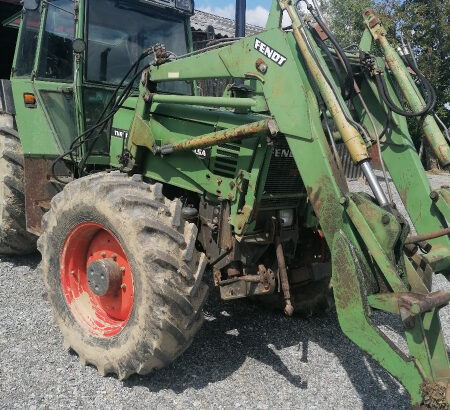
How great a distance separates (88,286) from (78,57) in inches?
77.6

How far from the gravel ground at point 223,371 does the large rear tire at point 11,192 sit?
0.91m

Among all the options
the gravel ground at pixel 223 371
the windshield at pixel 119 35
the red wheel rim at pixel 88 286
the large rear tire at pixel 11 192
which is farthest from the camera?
the large rear tire at pixel 11 192

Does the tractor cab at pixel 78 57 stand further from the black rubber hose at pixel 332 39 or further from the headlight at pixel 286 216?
the black rubber hose at pixel 332 39

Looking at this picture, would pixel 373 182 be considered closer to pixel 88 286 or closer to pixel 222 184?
pixel 222 184

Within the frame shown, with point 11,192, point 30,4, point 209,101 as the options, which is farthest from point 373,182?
point 11,192

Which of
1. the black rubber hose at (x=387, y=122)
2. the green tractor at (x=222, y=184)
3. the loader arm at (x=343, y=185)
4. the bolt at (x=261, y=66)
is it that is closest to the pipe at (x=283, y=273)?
the green tractor at (x=222, y=184)

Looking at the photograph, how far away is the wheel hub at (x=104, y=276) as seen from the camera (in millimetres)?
3324

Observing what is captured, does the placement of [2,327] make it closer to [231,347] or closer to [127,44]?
[231,347]

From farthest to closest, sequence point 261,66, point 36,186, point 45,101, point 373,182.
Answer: point 36,186 → point 45,101 → point 261,66 → point 373,182

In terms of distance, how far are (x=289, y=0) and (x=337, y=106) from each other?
808mm

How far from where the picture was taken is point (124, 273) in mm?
3426

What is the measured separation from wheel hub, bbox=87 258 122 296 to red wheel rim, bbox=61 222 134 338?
0.15 ft

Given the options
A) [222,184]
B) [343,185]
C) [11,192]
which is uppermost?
[343,185]

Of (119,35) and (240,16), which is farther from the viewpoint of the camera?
(240,16)
